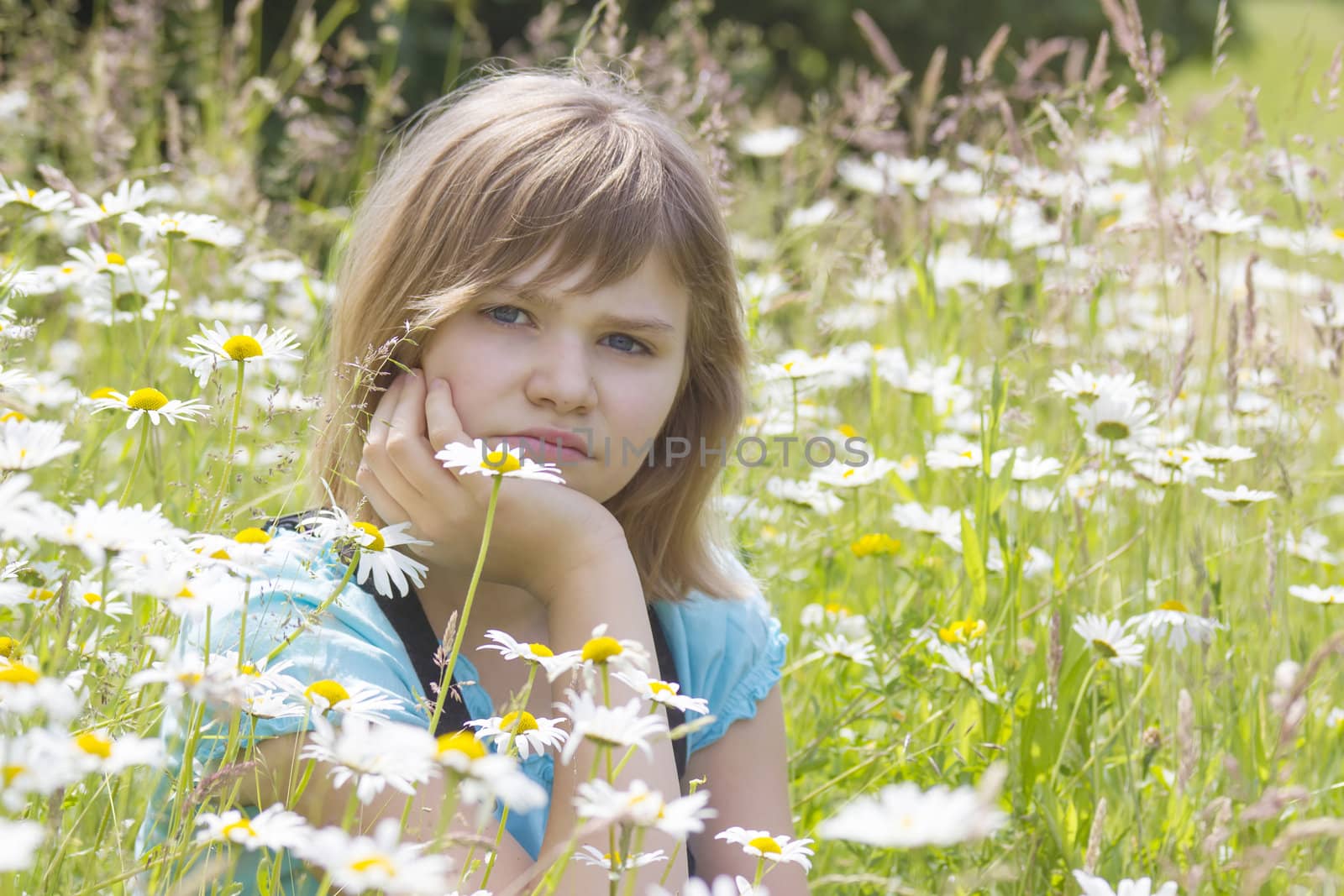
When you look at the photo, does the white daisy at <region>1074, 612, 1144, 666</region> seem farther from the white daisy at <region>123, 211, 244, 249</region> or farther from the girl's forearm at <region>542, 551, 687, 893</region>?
the white daisy at <region>123, 211, 244, 249</region>

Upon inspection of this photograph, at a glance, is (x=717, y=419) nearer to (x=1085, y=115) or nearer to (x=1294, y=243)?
(x=1085, y=115)

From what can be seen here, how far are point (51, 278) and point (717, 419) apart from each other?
2.64ft

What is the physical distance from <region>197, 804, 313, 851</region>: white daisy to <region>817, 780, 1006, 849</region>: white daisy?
0.29 m

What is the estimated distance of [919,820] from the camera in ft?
1.60

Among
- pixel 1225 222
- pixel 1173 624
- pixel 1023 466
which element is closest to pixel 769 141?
pixel 1225 222

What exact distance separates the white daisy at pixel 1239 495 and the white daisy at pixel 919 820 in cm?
107

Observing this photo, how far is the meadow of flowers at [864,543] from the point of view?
681 mm

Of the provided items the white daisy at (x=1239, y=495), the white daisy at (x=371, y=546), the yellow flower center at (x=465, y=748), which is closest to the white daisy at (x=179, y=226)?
the white daisy at (x=371, y=546)

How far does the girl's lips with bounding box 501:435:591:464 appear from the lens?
1216mm

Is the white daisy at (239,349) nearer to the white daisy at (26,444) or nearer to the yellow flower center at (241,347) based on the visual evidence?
the yellow flower center at (241,347)

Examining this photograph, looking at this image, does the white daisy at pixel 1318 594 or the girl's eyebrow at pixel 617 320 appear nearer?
the girl's eyebrow at pixel 617 320

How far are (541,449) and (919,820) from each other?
768mm

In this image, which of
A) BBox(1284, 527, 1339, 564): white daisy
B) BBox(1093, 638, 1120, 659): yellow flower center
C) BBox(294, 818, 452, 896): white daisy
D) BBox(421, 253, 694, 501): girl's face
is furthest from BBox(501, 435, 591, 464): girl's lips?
BBox(1284, 527, 1339, 564): white daisy

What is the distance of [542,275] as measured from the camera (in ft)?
4.12
